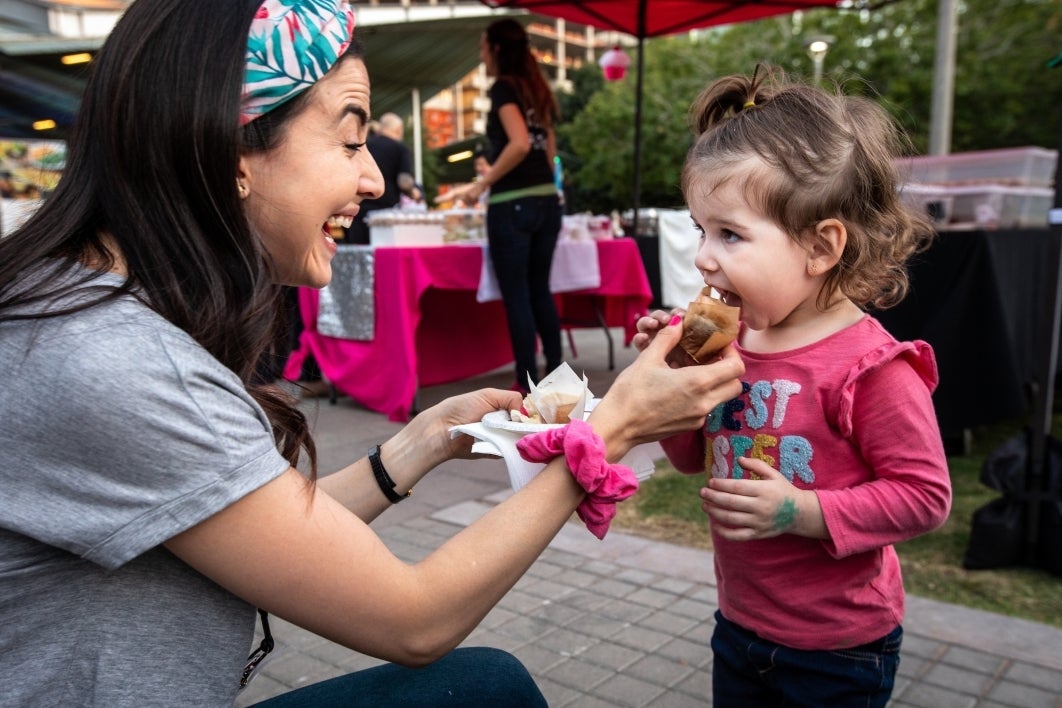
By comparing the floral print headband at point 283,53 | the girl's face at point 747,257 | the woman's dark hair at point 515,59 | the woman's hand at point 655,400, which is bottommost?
the woman's hand at point 655,400

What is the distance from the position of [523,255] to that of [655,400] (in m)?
3.91

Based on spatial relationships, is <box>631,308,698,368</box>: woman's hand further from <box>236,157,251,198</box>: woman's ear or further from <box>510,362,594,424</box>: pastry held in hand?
<box>236,157,251,198</box>: woman's ear

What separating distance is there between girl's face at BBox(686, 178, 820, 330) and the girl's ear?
0.02 meters

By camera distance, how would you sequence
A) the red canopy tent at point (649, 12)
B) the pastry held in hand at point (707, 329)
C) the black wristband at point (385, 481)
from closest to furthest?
the pastry held in hand at point (707, 329)
the black wristband at point (385, 481)
the red canopy tent at point (649, 12)

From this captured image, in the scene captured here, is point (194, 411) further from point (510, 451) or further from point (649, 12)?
point (649, 12)

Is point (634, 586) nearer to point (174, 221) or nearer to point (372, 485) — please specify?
point (372, 485)

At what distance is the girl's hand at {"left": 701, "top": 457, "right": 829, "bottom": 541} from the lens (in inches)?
53.4

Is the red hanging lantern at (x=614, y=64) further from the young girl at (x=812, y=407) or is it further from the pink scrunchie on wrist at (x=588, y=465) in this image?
the pink scrunchie on wrist at (x=588, y=465)

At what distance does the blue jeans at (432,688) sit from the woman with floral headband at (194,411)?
0.30 meters

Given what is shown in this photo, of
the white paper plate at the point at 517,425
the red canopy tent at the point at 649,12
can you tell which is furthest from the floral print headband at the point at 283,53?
the red canopy tent at the point at 649,12

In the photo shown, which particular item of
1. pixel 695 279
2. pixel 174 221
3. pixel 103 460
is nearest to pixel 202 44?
pixel 174 221

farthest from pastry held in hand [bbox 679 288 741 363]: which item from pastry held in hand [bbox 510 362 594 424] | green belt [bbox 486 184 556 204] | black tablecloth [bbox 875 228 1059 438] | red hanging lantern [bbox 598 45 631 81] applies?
red hanging lantern [bbox 598 45 631 81]

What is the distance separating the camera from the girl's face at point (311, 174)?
1.21 metres

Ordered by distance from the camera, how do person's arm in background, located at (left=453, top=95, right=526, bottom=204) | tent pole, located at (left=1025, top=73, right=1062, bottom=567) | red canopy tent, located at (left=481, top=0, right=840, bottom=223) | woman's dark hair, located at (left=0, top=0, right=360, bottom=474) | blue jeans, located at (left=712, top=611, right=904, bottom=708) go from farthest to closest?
red canopy tent, located at (left=481, top=0, right=840, bottom=223)
person's arm in background, located at (left=453, top=95, right=526, bottom=204)
tent pole, located at (left=1025, top=73, right=1062, bottom=567)
blue jeans, located at (left=712, top=611, right=904, bottom=708)
woman's dark hair, located at (left=0, top=0, right=360, bottom=474)
